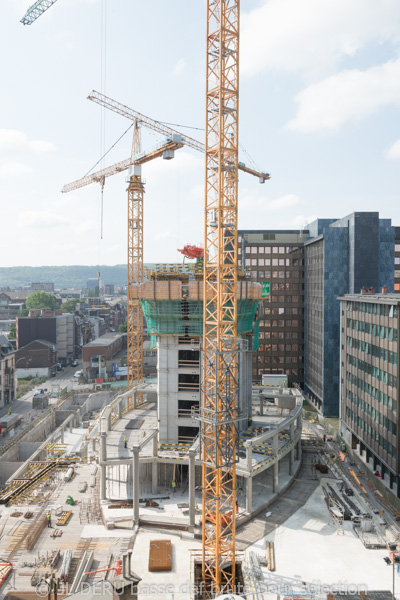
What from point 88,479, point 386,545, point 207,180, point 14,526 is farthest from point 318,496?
point 207,180

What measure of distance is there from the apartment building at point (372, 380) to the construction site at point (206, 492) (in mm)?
4512

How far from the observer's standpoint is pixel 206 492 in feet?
135

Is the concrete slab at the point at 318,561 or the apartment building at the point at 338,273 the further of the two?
the apartment building at the point at 338,273

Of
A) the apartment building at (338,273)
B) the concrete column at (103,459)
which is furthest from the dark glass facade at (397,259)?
the concrete column at (103,459)

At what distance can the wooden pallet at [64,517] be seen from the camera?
4505 centimetres

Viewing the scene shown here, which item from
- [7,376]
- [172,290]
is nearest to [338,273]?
[172,290]

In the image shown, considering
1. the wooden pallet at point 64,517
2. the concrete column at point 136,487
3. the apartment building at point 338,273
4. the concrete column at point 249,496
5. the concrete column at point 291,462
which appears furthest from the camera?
the apartment building at point 338,273

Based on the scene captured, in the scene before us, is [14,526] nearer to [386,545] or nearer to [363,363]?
[386,545]

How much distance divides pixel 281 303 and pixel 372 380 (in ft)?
194

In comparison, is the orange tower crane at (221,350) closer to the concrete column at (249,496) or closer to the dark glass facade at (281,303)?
the concrete column at (249,496)

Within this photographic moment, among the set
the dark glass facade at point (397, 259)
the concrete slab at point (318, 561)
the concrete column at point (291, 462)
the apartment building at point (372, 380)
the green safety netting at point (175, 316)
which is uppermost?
the dark glass facade at point (397, 259)

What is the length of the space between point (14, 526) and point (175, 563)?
54.4 feet

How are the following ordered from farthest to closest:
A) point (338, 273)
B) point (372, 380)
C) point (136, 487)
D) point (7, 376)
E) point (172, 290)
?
point (7, 376), point (338, 273), point (372, 380), point (172, 290), point (136, 487)

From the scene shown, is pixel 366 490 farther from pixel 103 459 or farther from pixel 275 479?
pixel 103 459
